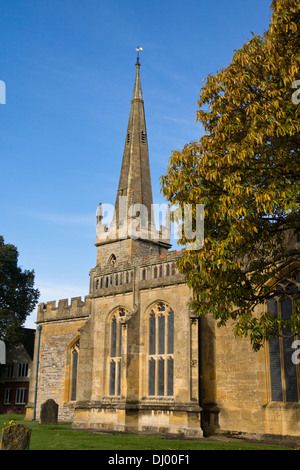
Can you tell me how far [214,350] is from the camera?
1973 cm

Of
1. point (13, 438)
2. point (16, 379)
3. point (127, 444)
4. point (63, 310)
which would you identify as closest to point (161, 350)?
point (127, 444)

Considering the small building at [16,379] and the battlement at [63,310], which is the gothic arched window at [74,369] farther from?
the small building at [16,379]

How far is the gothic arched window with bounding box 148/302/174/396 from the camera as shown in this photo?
21000 mm

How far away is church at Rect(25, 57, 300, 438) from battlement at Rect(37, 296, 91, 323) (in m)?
0.07

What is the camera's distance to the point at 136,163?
4038 cm

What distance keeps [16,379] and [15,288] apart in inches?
315

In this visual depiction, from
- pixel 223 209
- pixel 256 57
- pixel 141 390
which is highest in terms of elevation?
pixel 256 57

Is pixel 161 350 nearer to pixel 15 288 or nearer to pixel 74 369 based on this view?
pixel 74 369

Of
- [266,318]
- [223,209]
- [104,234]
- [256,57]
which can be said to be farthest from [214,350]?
[104,234]

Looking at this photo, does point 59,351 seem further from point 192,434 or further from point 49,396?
point 192,434
